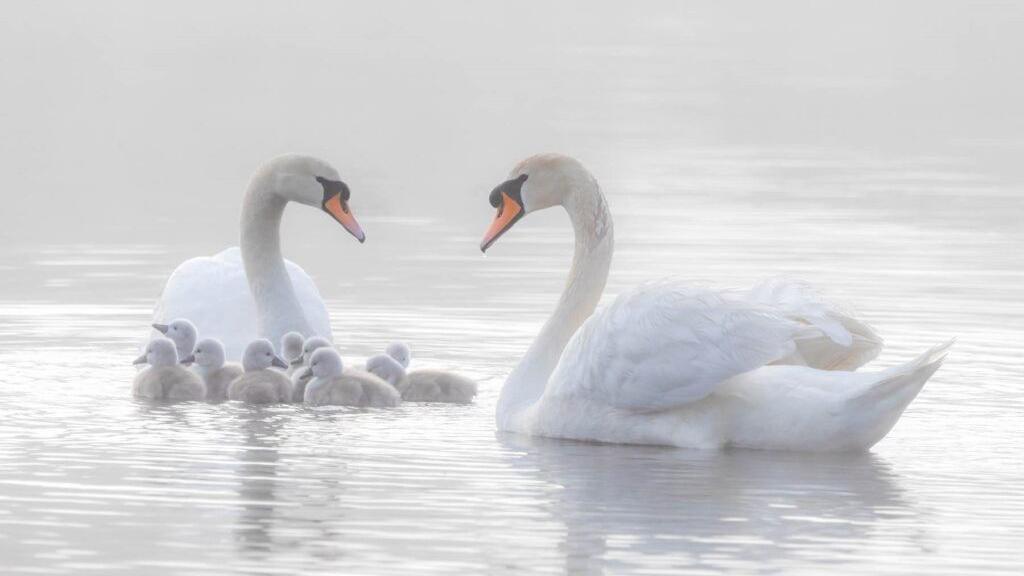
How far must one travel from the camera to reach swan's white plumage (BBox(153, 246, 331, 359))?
553 inches

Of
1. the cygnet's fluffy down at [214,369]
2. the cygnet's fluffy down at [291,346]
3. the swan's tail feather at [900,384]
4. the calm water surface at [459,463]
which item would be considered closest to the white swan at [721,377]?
the swan's tail feather at [900,384]

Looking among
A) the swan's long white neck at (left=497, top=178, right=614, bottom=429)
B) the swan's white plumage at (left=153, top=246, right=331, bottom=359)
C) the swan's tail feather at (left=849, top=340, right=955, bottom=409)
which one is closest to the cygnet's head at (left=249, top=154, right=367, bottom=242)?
the swan's white plumage at (left=153, top=246, right=331, bottom=359)

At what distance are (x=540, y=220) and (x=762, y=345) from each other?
35.6 ft

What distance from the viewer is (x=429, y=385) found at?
12.7 meters

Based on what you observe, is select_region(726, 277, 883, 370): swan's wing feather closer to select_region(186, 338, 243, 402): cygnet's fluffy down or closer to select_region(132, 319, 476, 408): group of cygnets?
select_region(132, 319, 476, 408): group of cygnets

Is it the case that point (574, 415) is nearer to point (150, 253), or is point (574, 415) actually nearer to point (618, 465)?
point (618, 465)

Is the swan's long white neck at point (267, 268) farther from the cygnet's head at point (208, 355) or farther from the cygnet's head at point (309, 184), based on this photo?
the cygnet's head at point (208, 355)

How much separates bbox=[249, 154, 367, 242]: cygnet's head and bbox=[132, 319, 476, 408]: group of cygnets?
1.07 metres

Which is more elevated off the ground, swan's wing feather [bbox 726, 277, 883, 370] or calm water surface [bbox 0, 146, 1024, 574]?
swan's wing feather [bbox 726, 277, 883, 370]

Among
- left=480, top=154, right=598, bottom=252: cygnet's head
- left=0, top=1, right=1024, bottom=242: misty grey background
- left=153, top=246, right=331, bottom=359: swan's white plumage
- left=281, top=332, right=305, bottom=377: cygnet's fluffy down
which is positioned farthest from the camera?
left=0, top=1, right=1024, bottom=242: misty grey background

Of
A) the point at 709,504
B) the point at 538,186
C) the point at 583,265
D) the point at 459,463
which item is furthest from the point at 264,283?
the point at 709,504

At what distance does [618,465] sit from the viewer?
1109cm

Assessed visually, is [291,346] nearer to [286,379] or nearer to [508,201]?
[286,379]

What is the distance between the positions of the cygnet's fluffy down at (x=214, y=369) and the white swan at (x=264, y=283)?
2.29 ft
